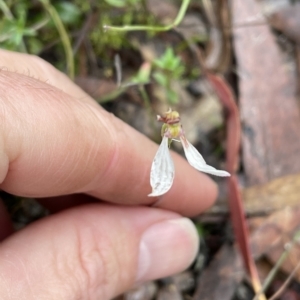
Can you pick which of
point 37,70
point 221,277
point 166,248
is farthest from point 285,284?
point 37,70

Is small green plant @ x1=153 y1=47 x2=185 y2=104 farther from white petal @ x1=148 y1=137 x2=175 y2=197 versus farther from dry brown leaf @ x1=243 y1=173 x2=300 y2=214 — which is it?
white petal @ x1=148 y1=137 x2=175 y2=197

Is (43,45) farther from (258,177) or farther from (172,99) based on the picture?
(258,177)

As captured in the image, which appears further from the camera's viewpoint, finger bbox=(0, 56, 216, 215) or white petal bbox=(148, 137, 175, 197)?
finger bbox=(0, 56, 216, 215)

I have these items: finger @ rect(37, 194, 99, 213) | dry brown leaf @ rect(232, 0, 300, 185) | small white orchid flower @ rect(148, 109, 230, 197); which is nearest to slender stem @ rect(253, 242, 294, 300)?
dry brown leaf @ rect(232, 0, 300, 185)

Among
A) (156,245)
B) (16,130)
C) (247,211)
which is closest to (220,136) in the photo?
(247,211)

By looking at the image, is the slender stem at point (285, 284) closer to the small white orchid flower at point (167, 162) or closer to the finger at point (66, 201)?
the finger at point (66, 201)

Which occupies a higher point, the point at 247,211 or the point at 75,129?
the point at 75,129
